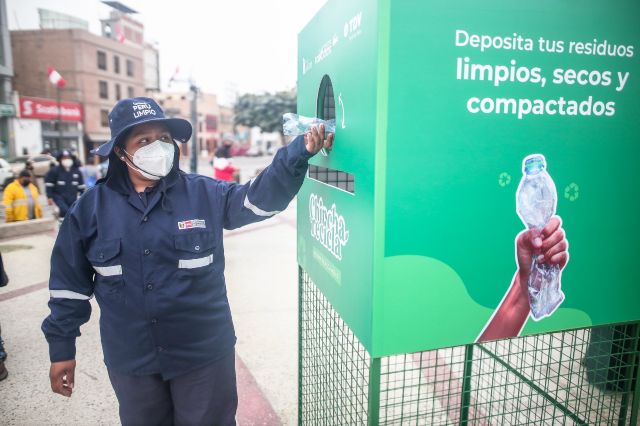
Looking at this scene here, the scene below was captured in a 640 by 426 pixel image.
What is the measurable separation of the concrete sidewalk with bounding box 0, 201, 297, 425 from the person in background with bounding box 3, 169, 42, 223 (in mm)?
2094

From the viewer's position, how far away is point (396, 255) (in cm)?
132

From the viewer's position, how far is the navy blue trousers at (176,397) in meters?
1.99

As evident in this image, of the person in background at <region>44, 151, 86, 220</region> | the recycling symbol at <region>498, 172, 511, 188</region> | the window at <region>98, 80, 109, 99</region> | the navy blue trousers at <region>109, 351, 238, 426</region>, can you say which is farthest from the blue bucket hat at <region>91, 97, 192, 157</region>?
the window at <region>98, 80, 109, 99</region>

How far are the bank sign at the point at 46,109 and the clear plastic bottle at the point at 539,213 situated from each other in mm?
29079

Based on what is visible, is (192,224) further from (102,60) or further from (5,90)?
(102,60)

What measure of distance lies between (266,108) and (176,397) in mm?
27932

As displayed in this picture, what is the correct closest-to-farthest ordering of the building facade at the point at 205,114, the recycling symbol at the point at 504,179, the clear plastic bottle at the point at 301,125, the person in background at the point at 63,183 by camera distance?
1. the recycling symbol at the point at 504,179
2. the clear plastic bottle at the point at 301,125
3. the person in background at the point at 63,183
4. the building facade at the point at 205,114

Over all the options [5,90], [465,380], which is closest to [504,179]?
[465,380]

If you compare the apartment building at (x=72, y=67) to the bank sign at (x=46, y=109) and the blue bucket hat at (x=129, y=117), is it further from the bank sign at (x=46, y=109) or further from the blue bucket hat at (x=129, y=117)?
the blue bucket hat at (x=129, y=117)

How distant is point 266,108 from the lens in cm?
2877

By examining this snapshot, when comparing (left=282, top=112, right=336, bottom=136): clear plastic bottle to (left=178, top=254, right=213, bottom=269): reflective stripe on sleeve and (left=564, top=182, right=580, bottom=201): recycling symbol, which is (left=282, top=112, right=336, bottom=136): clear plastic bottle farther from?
(left=564, top=182, right=580, bottom=201): recycling symbol

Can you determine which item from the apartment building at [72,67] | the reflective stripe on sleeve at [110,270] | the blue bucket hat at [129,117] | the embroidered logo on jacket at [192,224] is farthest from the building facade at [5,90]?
the embroidered logo on jacket at [192,224]

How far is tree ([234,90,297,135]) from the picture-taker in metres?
28.1

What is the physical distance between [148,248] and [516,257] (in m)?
1.45
